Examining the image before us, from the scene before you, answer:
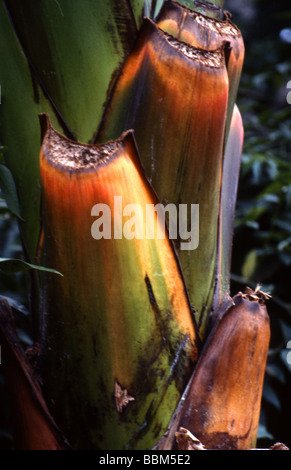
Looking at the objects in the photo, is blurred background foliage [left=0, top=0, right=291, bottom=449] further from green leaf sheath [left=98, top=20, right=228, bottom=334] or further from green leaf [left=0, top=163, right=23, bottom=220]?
green leaf sheath [left=98, top=20, right=228, bottom=334]

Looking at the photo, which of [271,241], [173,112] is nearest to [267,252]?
[271,241]

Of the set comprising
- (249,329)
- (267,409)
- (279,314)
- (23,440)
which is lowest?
(267,409)

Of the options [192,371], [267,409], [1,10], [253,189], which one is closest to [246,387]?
[192,371]

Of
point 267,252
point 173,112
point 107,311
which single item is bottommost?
point 267,252

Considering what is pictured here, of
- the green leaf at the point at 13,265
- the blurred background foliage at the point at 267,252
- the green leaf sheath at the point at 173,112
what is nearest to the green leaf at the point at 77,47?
the green leaf sheath at the point at 173,112

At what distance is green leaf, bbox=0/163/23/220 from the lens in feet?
1.83

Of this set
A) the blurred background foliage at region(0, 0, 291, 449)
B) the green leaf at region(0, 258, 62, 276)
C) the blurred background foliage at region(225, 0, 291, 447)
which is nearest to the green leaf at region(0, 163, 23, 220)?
the green leaf at region(0, 258, 62, 276)

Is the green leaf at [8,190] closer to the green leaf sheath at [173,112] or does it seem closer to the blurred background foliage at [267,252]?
the green leaf sheath at [173,112]

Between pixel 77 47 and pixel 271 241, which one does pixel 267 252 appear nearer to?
pixel 271 241

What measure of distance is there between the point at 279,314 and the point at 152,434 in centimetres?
79

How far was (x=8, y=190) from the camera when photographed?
56 cm

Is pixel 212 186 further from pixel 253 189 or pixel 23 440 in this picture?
pixel 253 189

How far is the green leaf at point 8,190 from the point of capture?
0.56m

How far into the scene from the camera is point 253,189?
1505 millimetres
